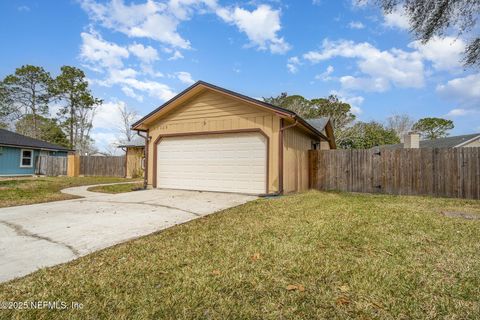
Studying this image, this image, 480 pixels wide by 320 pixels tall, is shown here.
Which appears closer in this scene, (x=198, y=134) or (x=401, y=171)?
(x=401, y=171)

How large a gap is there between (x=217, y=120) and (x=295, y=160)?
10.7 feet

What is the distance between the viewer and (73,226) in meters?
4.29

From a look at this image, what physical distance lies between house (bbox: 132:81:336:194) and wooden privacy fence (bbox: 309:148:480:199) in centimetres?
100

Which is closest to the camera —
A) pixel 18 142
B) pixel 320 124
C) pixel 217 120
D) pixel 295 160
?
pixel 217 120

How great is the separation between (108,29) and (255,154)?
27.9 ft

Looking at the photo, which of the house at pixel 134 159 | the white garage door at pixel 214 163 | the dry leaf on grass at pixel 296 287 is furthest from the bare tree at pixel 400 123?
the dry leaf on grass at pixel 296 287

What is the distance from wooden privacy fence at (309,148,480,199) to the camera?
8.56 meters

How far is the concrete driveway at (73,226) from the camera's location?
3025mm

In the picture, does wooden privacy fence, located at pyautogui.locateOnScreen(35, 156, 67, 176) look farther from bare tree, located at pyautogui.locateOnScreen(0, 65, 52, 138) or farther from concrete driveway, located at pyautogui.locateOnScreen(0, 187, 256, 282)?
concrete driveway, located at pyautogui.locateOnScreen(0, 187, 256, 282)

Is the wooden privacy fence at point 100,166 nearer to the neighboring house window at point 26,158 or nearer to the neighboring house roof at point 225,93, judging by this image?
the neighboring house window at point 26,158

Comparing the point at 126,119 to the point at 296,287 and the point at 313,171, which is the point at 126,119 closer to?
the point at 313,171

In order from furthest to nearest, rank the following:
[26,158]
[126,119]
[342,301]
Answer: [126,119] → [26,158] → [342,301]

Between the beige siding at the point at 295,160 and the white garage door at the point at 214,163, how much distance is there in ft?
2.49

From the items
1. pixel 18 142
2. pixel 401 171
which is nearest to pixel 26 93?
pixel 18 142
